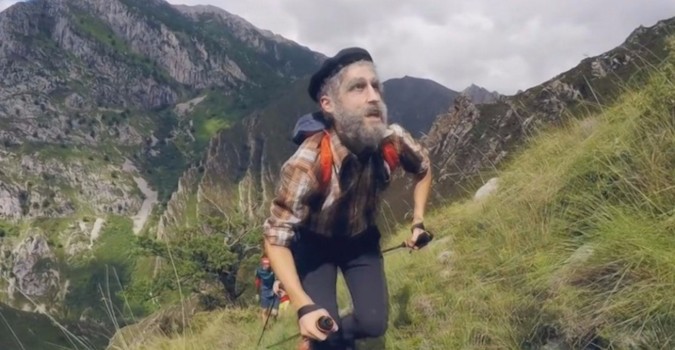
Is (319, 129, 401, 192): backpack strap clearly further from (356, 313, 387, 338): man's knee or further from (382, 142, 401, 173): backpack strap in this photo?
(356, 313, 387, 338): man's knee

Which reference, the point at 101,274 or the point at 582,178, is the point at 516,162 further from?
the point at 101,274

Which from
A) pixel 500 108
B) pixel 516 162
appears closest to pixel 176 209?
pixel 500 108

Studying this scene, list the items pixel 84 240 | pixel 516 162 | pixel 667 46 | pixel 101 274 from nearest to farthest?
pixel 667 46, pixel 516 162, pixel 101 274, pixel 84 240

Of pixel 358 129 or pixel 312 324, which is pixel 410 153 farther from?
pixel 312 324

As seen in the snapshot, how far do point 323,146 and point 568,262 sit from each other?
1.65 metres

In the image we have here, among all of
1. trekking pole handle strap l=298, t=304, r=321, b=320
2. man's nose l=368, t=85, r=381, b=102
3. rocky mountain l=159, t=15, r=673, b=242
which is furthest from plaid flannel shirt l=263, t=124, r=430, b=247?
rocky mountain l=159, t=15, r=673, b=242

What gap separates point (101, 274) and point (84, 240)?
17.3 metres

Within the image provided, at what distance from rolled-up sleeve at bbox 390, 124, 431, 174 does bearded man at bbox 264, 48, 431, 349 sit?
12 centimetres

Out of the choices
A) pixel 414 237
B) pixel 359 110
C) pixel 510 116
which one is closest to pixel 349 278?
pixel 414 237

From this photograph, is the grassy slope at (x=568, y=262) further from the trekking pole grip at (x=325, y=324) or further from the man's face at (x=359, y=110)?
the man's face at (x=359, y=110)

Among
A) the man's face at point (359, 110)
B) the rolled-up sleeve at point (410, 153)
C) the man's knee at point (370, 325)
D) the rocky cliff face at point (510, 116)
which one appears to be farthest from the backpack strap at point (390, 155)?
the rocky cliff face at point (510, 116)

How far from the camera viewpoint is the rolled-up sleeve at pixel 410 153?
4.69m

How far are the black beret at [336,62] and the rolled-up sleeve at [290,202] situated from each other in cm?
59

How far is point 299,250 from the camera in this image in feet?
14.5
